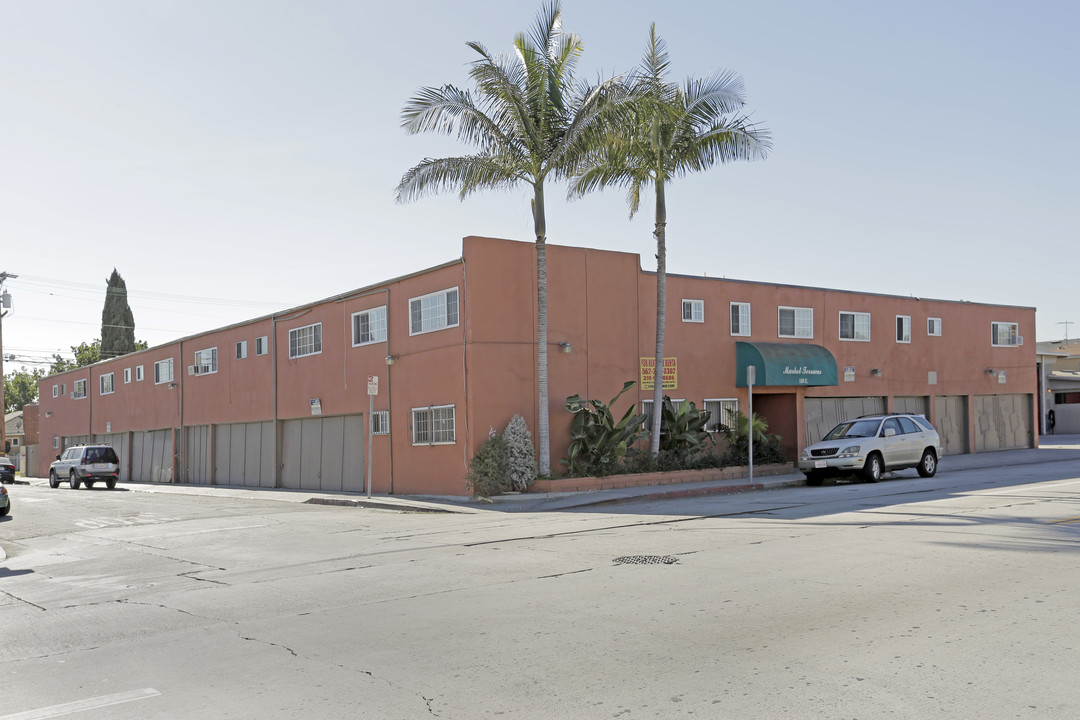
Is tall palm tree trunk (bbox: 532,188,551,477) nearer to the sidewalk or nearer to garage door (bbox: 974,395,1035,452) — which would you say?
the sidewalk

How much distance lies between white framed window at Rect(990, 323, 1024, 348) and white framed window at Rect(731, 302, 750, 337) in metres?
13.5

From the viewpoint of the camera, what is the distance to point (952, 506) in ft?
50.3

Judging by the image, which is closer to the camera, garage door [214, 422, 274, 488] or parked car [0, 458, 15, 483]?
garage door [214, 422, 274, 488]

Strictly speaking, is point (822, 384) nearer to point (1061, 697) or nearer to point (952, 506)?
point (952, 506)

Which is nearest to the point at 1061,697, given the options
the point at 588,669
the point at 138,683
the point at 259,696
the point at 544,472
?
the point at 588,669

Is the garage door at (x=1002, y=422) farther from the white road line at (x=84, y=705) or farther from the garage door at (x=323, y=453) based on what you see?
the white road line at (x=84, y=705)

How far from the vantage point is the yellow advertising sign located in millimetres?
26344

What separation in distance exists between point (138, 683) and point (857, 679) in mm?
4800

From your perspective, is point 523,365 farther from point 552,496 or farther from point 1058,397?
point 1058,397

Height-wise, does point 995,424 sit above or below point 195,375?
below

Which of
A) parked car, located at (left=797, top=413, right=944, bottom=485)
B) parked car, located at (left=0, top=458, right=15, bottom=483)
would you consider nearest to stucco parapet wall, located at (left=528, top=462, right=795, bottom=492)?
parked car, located at (left=797, top=413, right=944, bottom=485)

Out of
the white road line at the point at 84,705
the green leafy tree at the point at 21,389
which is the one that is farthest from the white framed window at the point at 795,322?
the green leafy tree at the point at 21,389

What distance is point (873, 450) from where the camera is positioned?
2270 cm

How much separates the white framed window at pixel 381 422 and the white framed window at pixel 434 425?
1652 mm
